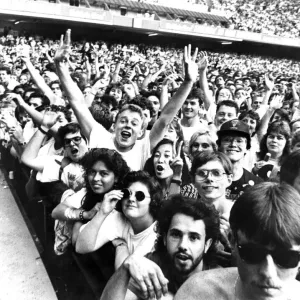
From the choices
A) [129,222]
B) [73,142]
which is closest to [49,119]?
[73,142]

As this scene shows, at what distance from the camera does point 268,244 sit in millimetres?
1047

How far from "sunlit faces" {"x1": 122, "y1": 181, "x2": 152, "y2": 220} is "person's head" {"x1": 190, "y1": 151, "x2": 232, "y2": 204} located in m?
0.34

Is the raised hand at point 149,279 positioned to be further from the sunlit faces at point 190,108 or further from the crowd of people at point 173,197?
the sunlit faces at point 190,108

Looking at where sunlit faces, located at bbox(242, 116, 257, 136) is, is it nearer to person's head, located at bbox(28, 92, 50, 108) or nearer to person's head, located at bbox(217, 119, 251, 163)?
person's head, located at bbox(217, 119, 251, 163)

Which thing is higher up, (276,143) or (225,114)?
(225,114)

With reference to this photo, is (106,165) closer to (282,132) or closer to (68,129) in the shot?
(68,129)

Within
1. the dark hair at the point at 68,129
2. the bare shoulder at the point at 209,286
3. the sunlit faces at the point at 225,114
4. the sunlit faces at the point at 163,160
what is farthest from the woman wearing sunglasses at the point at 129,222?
the sunlit faces at the point at 225,114

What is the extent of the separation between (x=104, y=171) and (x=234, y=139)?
3.49 feet

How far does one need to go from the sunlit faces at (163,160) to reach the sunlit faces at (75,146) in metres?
0.60

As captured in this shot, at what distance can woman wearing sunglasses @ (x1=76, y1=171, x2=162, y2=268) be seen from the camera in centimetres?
201

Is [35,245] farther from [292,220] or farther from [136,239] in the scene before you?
[292,220]

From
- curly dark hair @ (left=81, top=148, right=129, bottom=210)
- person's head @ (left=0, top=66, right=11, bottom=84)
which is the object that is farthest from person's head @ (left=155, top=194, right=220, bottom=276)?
person's head @ (left=0, top=66, right=11, bottom=84)

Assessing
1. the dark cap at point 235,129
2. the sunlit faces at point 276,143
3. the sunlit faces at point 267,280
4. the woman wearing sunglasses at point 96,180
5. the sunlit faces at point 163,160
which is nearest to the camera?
the sunlit faces at point 267,280

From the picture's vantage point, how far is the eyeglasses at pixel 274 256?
103cm
